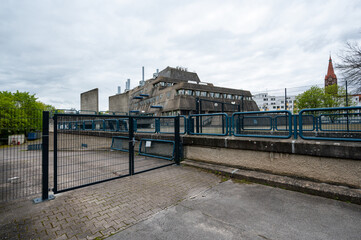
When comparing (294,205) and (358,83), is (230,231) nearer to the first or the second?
(294,205)

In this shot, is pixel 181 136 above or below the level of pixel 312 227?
above

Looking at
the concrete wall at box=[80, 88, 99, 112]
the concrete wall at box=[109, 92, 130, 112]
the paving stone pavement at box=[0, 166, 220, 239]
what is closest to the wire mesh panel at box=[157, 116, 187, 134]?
the paving stone pavement at box=[0, 166, 220, 239]

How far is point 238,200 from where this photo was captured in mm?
3873

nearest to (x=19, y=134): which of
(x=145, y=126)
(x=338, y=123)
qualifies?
(x=145, y=126)

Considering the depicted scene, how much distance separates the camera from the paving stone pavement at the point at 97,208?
2826mm

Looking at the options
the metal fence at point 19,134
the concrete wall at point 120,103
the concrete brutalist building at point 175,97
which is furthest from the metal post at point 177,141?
the concrete wall at point 120,103

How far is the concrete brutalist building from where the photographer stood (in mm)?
41531

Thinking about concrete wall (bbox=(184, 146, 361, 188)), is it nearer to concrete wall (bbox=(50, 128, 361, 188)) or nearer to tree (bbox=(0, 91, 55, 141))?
concrete wall (bbox=(50, 128, 361, 188))

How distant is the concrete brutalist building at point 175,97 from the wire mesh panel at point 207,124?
26210 mm

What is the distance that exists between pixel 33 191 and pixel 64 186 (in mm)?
669

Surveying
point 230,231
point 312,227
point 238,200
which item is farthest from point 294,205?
point 230,231

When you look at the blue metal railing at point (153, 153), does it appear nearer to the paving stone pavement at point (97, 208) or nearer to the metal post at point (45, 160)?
the paving stone pavement at point (97, 208)

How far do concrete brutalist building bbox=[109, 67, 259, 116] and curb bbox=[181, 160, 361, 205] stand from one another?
28.7m

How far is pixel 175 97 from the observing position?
4191cm
